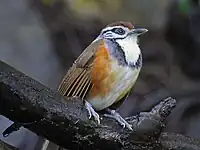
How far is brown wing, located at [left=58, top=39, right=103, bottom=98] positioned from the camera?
1.87m

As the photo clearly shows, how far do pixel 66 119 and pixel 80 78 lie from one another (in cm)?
39

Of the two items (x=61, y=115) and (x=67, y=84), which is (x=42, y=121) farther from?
(x=67, y=84)

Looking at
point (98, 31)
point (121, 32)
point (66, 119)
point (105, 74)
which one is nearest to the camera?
point (66, 119)

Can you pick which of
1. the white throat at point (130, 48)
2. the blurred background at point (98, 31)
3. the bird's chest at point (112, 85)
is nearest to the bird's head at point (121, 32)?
the white throat at point (130, 48)

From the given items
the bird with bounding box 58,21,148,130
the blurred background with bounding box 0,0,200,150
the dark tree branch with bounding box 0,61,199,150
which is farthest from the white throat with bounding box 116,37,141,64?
the blurred background with bounding box 0,0,200,150

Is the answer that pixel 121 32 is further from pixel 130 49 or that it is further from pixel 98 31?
pixel 98 31

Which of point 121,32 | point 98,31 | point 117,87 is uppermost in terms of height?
point 121,32

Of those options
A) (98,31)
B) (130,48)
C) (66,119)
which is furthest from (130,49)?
(98,31)

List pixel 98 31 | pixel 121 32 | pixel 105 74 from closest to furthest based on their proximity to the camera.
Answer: pixel 105 74 < pixel 121 32 < pixel 98 31

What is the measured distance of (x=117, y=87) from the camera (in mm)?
1859

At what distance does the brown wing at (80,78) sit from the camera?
187cm

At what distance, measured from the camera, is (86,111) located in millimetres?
1613

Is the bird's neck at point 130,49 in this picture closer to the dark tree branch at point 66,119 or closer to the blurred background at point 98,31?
the dark tree branch at point 66,119

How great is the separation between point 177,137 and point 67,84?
0.42 meters
